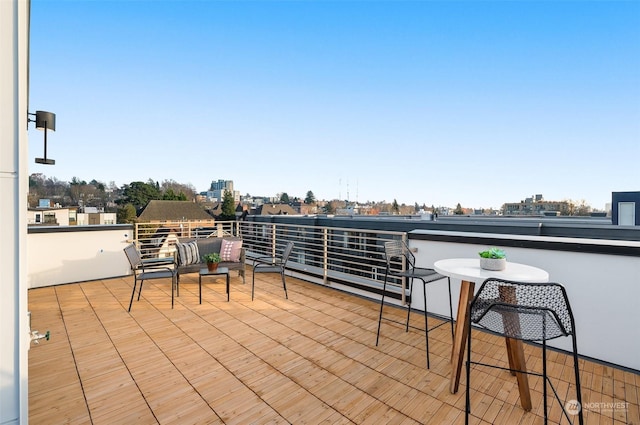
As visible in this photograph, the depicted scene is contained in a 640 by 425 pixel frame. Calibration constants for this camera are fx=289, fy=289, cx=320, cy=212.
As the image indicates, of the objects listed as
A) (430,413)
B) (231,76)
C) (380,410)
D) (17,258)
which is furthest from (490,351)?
(231,76)

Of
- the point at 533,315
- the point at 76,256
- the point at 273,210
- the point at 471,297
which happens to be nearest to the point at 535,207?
the point at 471,297

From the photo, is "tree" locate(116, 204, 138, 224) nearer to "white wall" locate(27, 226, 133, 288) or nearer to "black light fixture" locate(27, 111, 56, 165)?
"white wall" locate(27, 226, 133, 288)

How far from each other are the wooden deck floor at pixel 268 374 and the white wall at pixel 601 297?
176 millimetres

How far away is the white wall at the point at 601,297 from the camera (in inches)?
94.7

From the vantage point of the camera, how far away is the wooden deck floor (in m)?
1.90

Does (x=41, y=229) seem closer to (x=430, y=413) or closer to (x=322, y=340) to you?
(x=322, y=340)

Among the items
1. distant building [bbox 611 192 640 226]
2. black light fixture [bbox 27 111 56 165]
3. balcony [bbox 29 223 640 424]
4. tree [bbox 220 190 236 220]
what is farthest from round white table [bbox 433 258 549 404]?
tree [bbox 220 190 236 220]

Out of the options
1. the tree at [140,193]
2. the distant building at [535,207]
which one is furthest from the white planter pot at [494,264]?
the tree at [140,193]

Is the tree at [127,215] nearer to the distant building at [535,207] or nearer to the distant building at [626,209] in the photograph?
the distant building at [535,207]

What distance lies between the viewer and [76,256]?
5188 millimetres

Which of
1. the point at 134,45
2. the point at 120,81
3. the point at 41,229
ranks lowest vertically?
the point at 41,229

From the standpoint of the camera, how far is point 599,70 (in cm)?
1019

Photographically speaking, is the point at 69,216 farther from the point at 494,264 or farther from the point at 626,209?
the point at 626,209

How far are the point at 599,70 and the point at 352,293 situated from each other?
12.6 metres
